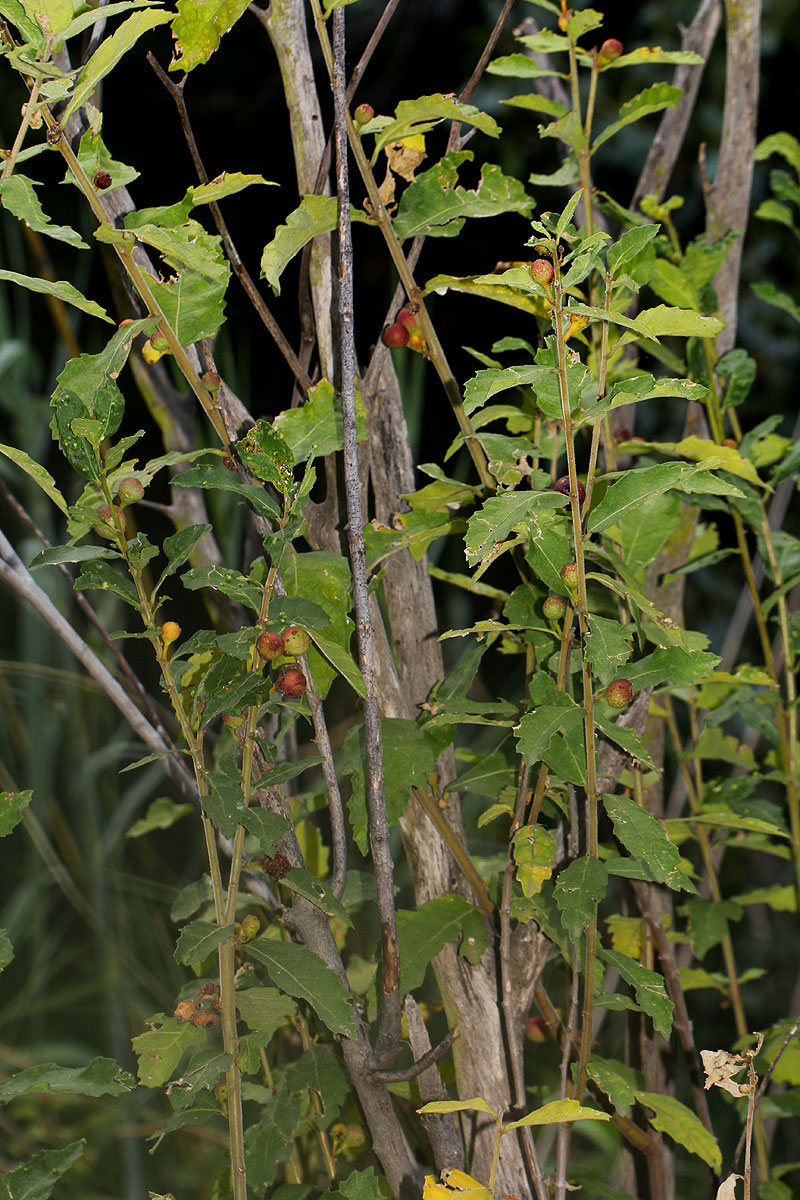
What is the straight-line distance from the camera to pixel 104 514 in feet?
1.77

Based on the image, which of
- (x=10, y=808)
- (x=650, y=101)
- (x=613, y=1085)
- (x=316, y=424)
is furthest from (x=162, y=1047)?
(x=650, y=101)

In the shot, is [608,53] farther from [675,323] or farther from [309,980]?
[309,980]

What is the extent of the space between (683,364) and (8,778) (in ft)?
3.05

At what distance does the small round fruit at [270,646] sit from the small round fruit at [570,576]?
0.52ft

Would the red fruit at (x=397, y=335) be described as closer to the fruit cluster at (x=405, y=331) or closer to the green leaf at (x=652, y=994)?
the fruit cluster at (x=405, y=331)

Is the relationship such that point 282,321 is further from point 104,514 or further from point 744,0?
point 104,514

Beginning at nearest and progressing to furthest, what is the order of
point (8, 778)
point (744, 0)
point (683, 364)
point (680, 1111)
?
point (680, 1111)
point (683, 364)
point (744, 0)
point (8, 778)

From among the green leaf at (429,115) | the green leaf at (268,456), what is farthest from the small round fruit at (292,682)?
the green leaf at (429,115)

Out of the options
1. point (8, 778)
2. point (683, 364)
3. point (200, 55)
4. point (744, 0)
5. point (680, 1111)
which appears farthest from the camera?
point (8, 778)

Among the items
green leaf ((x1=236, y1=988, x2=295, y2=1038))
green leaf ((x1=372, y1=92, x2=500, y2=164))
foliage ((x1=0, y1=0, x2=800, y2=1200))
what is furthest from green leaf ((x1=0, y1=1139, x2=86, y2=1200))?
green leaf ((x1=372, y1=92, x2=500, y2=164))

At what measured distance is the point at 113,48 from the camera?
475 millimetres

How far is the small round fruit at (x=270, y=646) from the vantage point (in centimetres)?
53

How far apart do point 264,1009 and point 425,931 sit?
0.37 feet

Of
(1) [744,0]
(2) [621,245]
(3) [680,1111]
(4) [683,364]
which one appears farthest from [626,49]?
(3) [680,1111]
